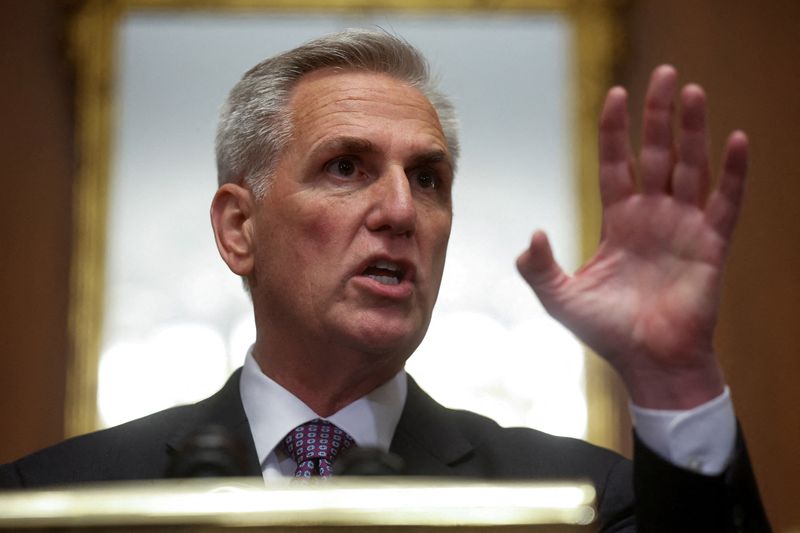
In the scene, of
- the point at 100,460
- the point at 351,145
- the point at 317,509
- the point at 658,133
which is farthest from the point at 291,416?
the point at 317,509

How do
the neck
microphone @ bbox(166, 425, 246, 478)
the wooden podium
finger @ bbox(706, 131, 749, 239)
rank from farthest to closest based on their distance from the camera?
1. the neck
2. finger @ bbox(706, 131, 749, 239)
3. microphone @ bbox(166, 425, 246, 478)
4. the wooden podium

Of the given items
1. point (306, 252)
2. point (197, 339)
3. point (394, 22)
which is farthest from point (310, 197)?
point (394, 22)

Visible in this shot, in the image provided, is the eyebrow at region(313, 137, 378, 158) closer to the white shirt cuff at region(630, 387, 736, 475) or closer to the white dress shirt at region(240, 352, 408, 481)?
the white dress shirt at region(240, 352, 408, 481)

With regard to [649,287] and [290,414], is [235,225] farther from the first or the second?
[649,287]

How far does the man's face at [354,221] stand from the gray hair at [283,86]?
1.3 inches

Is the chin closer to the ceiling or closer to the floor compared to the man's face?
closer to the floor

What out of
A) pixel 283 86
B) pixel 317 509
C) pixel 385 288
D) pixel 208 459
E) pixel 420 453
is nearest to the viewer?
pixel 317 509

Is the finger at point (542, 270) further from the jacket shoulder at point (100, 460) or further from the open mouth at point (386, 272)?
the jacket shoulder at point (100, 460)

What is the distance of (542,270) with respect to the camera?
1.62 meters

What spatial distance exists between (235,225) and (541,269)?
0.82m

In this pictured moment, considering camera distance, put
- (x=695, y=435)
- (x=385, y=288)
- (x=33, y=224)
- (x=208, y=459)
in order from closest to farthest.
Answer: (x=208, y=459) < (x=695, y=435) < (x=385, y=288) < (x=33, y=224)

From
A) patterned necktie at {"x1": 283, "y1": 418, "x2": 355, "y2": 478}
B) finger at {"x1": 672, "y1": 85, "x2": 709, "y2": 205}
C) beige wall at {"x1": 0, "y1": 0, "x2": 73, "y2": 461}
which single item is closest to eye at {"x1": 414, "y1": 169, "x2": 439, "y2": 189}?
patterned necktie at {"x1": 283, "y1": 418, "x2": 355, "y2": 478}

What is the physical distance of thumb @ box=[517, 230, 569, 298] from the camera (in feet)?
5.24

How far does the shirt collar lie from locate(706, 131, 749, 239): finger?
71cm
